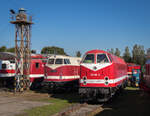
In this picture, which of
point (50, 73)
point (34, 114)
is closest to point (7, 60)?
point (50, 73)

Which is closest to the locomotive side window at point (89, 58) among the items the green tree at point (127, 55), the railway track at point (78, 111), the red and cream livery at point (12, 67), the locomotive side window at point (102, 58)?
the locomotive side window at point (102, 58)

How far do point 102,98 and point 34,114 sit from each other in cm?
474

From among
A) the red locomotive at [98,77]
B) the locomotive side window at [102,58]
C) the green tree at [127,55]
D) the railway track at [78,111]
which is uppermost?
the green tree at [127,55]

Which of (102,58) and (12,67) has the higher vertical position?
(102,58)

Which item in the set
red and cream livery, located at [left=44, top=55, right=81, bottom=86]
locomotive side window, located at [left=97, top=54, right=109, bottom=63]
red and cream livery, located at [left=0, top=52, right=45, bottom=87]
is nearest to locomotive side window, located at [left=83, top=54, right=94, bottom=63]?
locomotive side window, located at [left=97, top=54, right=109, bottom=63]

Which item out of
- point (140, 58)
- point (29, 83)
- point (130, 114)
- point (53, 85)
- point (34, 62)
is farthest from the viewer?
point (140, 58)

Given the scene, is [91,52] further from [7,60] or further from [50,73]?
[7,60]

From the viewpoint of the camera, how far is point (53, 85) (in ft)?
53.5

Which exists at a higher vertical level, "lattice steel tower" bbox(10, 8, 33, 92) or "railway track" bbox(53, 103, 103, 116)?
"lattice steel tower" bbox(10, 8, 33, 92)

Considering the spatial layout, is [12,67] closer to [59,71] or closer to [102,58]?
[59,71]

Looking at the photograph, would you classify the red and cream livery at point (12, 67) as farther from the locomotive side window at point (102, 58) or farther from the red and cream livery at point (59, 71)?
the locomotive side window at point (102, 58)

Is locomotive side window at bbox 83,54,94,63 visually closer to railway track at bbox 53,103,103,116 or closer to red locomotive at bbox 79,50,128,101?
red locomotive at bbox 79,50,128,101

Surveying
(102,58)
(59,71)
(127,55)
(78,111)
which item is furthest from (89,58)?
(127,55)

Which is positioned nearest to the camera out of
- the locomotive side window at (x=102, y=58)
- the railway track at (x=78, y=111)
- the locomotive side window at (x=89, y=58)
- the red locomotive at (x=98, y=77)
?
the railway track at (x=78, y=111)
